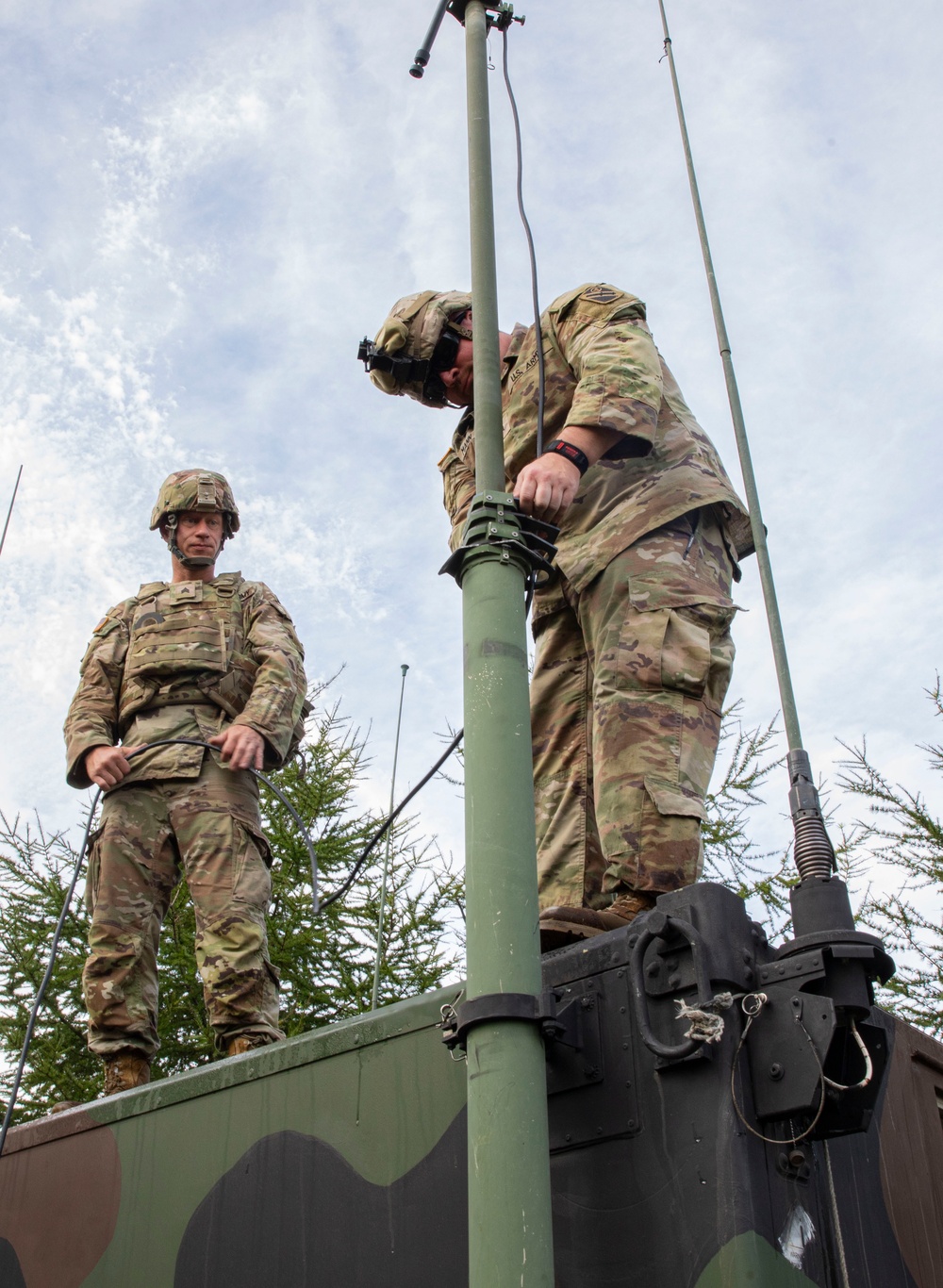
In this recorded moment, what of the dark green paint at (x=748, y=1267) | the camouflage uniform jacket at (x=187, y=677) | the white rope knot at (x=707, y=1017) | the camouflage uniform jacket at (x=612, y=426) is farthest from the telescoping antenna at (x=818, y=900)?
the camouflage uniform jacket at (x=187, y=677)

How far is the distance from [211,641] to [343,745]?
5191 millimetres

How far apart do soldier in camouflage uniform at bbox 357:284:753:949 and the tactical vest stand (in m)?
1.13

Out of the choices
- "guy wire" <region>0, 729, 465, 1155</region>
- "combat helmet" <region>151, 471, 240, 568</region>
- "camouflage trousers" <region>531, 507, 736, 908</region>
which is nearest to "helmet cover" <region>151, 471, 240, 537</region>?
"combat helmet" <region>151, 471, 240, 568</region>

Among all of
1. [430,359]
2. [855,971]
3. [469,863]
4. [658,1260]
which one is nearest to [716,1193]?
[658,1260]

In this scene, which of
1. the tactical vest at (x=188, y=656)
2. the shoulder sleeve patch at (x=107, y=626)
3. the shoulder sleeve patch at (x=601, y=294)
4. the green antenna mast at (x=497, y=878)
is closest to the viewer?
the green antenna mast at (x=497, y=878)

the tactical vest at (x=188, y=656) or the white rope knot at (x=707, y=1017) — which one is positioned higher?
the tactical vest at (x=188, y=656)

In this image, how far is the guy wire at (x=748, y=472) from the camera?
214cm

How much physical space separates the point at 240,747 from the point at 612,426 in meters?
1.65

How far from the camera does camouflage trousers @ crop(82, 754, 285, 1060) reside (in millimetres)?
3617

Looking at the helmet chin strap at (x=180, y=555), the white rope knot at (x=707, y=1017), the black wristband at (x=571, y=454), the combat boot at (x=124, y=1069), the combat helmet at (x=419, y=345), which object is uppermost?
the helmet chin strap at (x=180, y=555)

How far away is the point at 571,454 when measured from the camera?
2.65 meters

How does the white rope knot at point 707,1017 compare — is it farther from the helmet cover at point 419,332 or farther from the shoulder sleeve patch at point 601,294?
the helmet cover at point 419,332

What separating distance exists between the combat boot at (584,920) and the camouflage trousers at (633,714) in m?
0.03

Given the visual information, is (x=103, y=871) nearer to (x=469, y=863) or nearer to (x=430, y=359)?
(x=430, y=359)
